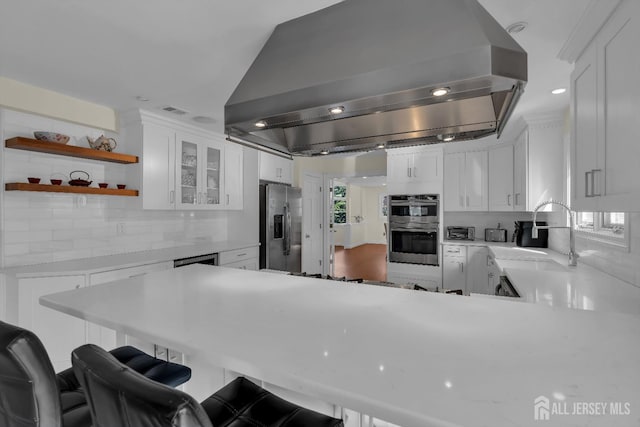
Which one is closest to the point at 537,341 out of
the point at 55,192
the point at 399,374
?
the point at 399,374

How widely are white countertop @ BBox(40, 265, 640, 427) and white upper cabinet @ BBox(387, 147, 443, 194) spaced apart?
336cm

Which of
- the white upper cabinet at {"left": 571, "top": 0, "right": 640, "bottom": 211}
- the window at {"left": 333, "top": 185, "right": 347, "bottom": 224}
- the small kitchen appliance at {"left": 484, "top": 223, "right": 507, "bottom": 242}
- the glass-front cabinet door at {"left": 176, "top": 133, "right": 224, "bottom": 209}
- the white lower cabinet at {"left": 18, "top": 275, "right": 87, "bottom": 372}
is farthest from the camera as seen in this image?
the window at {"left": 333, "top": 185, "right": 347, "bottom": 224}

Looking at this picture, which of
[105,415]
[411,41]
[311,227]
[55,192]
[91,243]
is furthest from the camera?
[311,227]

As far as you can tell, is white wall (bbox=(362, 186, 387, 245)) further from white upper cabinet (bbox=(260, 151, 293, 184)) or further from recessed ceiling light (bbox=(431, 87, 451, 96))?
recessed ceiling light (bbox=(431, 87, 451, 96))

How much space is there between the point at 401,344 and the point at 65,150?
3158mm

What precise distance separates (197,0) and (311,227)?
4.48 m

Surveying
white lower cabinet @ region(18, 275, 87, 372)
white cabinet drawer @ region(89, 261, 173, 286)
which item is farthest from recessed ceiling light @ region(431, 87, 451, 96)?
white lower cabinet @ region(18, 275, 87, 372)

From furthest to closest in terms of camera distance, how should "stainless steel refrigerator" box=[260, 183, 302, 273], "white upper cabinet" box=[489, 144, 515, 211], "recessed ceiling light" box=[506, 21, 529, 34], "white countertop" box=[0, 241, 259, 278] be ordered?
1. "stainless steel refrigerator" box=[260, 183, 302, 273]
2. "white upper cabinet" box=[489, 144, 515, 211]
3. "white countertop" box=[0, 241, 259, 278]
4. "recessed ceiling light" box=[506, 21, 529, 34]

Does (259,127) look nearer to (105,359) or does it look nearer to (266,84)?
(266,84)

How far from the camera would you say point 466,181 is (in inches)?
181

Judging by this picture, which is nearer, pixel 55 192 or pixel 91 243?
pixel 55 192

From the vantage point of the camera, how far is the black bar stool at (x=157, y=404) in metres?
0.57

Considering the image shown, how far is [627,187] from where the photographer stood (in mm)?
1263

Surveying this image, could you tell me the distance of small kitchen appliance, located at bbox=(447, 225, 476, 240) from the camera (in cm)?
471
